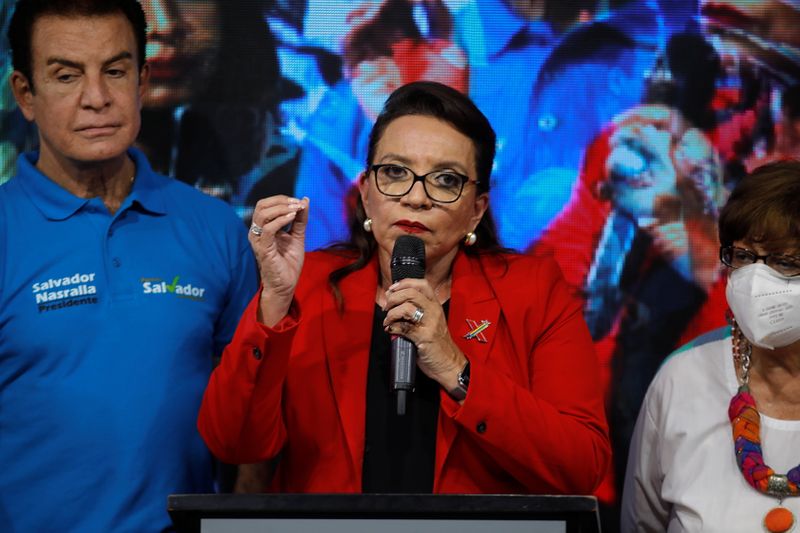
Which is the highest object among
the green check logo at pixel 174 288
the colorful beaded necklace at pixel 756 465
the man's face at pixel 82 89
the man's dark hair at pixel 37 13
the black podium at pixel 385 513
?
the man's dark hair at pixel 37 13

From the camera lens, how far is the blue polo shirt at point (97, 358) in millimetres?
2777

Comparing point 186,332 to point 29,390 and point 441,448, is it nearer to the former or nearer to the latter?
point 29,390

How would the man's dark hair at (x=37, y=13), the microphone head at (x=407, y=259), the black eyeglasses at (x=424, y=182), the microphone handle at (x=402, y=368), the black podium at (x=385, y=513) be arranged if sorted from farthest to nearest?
1. the man's dark hair at (x=37, y=13)
2. the black eyeglasses at (x=424, y=182)
3. the microphone head at (x=407, y=259)
4. the microphone handle at (x=402, y=368)
5. the black podium at (x=385, y=513)

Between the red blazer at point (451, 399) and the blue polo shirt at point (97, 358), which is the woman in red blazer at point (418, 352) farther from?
the blue polo shirt at point (97, 358)

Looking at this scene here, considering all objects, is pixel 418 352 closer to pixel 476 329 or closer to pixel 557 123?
pixel 476 329

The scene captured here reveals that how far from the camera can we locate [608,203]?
3625 mm

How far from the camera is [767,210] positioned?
9.23ft

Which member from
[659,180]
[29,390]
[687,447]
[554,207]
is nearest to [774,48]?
[659,180]

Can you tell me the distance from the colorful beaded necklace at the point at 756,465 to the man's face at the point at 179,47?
191 cm

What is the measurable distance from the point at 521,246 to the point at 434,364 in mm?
1206

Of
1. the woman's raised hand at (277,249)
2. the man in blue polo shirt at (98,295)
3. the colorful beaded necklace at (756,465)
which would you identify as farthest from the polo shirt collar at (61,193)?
the colorful beaded necklace at (756,465)

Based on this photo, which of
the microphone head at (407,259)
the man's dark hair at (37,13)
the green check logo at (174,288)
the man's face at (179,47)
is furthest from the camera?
the man's face at (179,47)

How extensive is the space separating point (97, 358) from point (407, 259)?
33.8 inches

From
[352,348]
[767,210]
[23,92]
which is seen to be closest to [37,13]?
[23,92]
